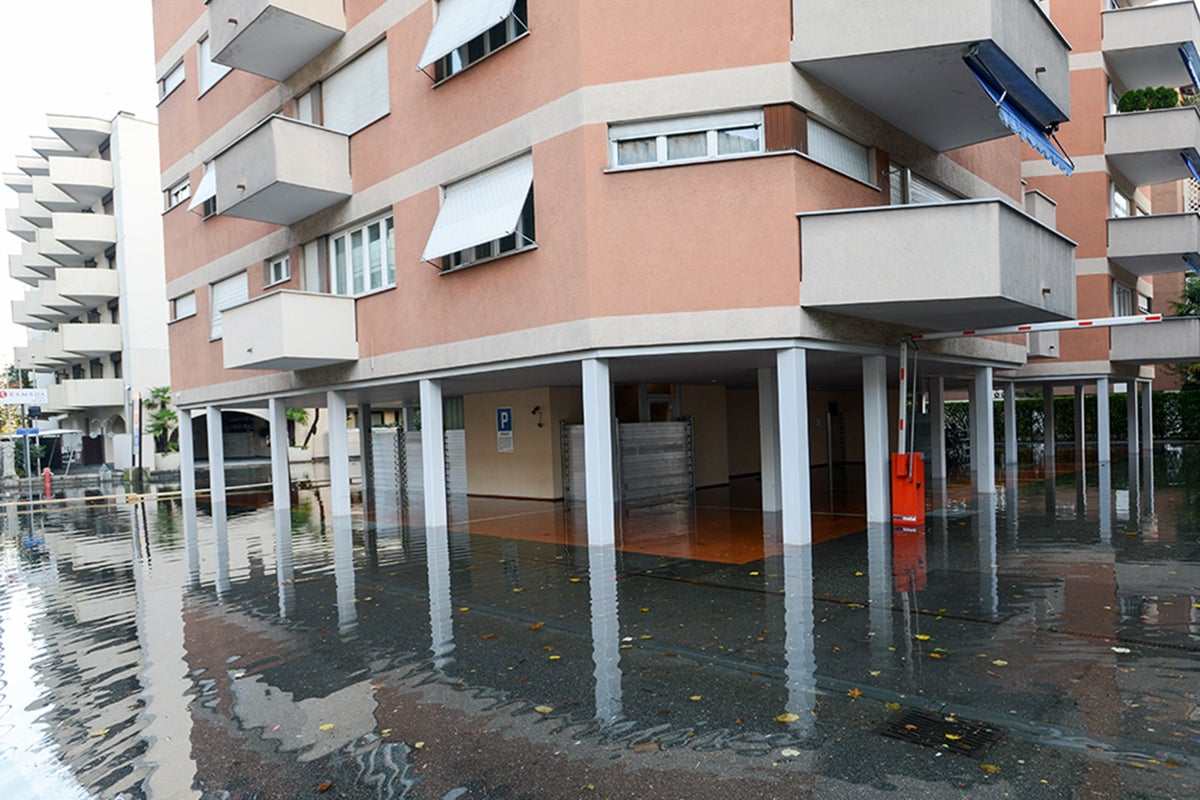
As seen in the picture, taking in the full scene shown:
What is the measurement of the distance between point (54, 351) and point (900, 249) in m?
55.6

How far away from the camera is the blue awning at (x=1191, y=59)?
79.5ft

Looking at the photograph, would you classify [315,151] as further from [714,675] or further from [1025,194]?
[1025,194]

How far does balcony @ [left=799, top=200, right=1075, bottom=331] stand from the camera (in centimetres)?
1114

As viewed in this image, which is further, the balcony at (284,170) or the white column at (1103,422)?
the white column at (1103,422)

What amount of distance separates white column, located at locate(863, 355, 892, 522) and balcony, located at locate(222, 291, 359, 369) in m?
9.94

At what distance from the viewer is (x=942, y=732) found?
16.1 feet

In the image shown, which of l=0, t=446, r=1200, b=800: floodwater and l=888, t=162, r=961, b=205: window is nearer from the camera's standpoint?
l=0, t=446, r=1200, b=800: floodwater

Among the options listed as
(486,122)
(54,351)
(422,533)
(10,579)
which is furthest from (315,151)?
(54,351)

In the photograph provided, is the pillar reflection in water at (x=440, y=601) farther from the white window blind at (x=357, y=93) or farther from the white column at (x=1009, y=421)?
the white column at (x=1009, y=421)

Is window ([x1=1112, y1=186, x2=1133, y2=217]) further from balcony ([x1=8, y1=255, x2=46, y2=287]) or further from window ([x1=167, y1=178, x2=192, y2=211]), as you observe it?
balcony ([x1=8, y1=255, x2=46, y2=287])

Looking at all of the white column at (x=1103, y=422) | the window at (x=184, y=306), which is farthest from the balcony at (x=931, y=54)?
the window at (x=184, y=306)

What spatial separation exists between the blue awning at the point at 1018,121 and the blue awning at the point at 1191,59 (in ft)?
50.5

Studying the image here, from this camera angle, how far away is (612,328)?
11.7 m

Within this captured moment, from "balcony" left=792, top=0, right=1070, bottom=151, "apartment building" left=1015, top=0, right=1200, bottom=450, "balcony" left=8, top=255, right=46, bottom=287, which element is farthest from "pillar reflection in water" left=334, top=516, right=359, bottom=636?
"balcony" left=8, top=255, right=46, bottom=287
